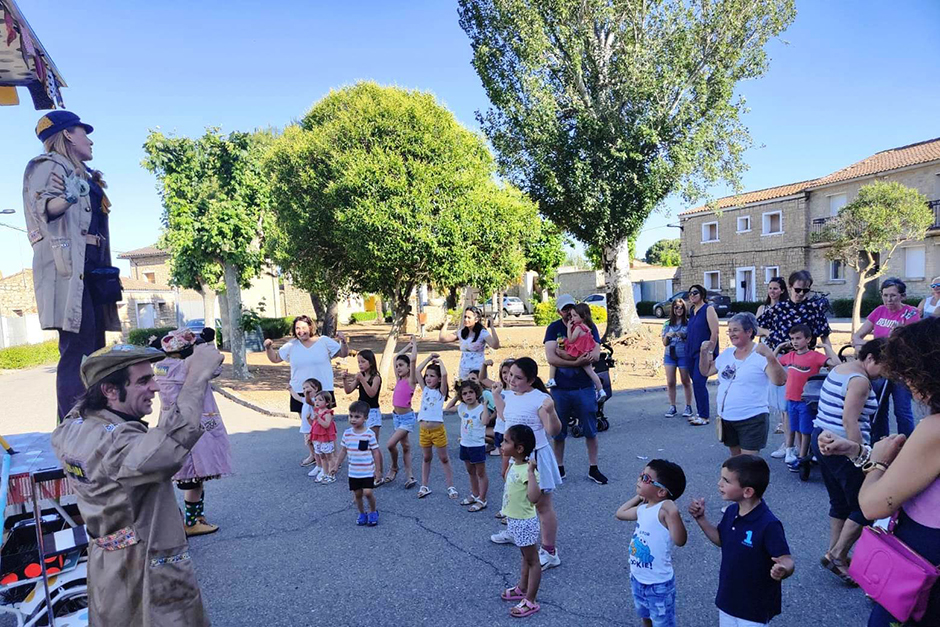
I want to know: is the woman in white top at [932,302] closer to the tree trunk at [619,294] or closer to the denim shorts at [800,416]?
the denim shorts at [800,416]

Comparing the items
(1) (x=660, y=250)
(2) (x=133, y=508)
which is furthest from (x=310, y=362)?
(1) (x=660, y=250)

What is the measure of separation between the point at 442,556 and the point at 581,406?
2.14 m

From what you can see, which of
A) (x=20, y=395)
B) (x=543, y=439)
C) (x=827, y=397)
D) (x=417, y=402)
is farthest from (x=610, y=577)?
(x=20, y=395)

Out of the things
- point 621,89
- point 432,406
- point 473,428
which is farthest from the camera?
point 621,89

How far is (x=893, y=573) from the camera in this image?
6.24 feet

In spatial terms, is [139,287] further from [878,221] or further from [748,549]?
[748,549]

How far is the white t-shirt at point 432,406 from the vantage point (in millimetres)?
5500

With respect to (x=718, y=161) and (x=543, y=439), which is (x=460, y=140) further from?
(x=718, y=161)

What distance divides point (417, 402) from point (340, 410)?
1337 mm

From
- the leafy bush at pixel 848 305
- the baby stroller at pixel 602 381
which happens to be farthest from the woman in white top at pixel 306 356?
the leafy bush at pixel 848 305

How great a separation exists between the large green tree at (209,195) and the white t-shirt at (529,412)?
998 cm

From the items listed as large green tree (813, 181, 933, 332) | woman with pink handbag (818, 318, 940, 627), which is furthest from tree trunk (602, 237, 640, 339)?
woman with pink handbag (818, 318, 940, 627)

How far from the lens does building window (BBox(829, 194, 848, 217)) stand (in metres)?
29.5

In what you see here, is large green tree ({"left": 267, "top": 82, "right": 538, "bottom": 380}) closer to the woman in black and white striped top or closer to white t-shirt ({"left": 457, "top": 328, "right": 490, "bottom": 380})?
white t-shirt ({"left": 457, "top": 328, "right": 490, "bottom": 380})
